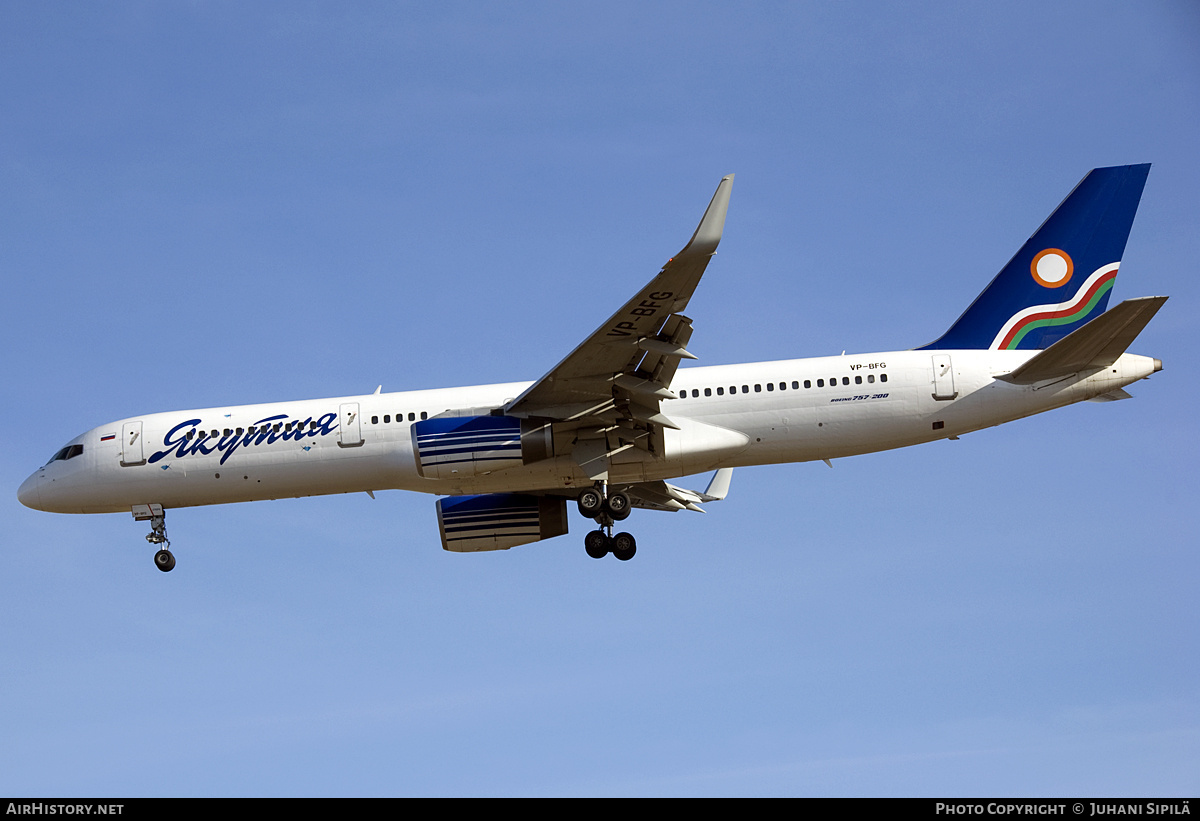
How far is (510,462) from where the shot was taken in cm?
2439

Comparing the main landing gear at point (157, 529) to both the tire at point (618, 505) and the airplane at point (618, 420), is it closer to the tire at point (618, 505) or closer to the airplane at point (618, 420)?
the airplane at point (618, 420)

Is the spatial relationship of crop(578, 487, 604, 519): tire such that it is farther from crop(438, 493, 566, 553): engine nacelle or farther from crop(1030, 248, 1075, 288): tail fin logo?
crop(1030, 248, 1075, 288): tail fin logo

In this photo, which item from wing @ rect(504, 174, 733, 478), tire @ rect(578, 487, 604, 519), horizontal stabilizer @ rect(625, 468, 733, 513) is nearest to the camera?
wing @ rect(504, 174, 733, 478)

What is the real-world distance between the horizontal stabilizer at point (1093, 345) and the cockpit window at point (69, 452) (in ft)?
66.0

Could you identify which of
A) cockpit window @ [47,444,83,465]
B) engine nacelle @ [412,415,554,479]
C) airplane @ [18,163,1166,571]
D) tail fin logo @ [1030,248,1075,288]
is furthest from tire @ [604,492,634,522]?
cockpit window @ [47,444,83,465]

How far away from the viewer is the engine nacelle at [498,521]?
28.6 m

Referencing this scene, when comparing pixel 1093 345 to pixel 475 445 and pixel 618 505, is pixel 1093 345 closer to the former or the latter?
pixel 618 505

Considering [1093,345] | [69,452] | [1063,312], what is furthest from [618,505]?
[69,452]

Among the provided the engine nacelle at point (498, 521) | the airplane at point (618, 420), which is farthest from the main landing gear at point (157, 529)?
the engine nacelle at point (498, 521)

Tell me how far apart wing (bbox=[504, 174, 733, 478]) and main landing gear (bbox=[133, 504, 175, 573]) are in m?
8.54

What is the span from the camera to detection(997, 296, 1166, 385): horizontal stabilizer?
2280 cm

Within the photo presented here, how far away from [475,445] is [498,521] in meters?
4.73

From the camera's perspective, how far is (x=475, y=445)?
955 inches

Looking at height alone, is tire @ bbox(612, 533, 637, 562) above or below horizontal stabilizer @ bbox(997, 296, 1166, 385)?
below
